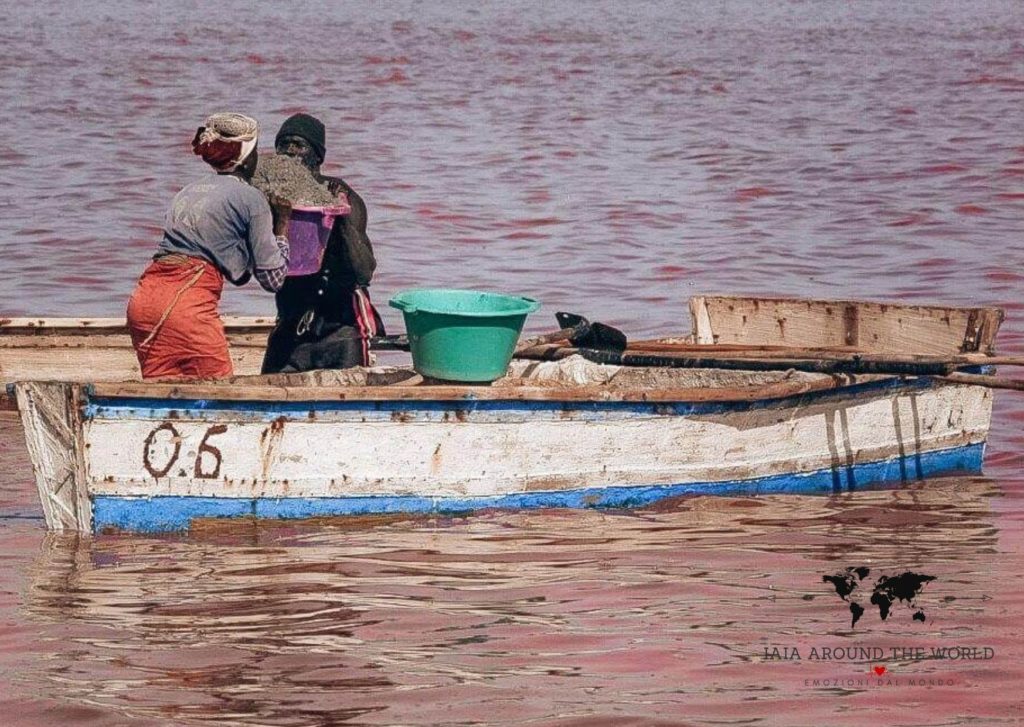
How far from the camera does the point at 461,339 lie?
819cm

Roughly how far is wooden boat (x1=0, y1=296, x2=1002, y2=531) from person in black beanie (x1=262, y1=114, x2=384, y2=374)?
0.45ft

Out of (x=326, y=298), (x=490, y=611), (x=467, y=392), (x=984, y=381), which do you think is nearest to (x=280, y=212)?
(x=326, y=298)

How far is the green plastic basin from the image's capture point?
816 centimetres

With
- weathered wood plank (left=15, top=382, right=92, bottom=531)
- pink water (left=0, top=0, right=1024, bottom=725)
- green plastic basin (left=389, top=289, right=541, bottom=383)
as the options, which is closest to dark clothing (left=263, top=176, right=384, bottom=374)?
green plastic basin (left=389, top=289, right=541, bottom=383)

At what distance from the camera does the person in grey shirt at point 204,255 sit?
25.0 ft

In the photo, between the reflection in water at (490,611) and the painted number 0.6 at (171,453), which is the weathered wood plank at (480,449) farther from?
the reflection in water at (490,611)

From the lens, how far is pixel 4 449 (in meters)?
9.95

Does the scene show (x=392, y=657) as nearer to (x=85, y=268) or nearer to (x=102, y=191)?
(x=85, y=268)

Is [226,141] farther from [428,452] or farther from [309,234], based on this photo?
[428,452]

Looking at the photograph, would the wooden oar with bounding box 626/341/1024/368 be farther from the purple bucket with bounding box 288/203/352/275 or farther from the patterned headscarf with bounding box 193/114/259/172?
the patterned headscarf with bounding box 193/114/259/172

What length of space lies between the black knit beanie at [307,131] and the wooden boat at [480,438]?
3.46 ft

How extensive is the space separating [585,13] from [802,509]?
33.7m

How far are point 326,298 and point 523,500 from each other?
1.30 m

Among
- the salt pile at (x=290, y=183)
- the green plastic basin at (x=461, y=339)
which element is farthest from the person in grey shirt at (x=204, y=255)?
the green plastic basin at (x=461, y=339)
